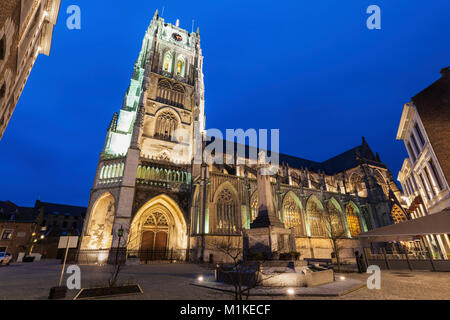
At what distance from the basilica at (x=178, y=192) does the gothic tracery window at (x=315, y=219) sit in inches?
5.3

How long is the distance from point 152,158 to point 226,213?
34.6ft

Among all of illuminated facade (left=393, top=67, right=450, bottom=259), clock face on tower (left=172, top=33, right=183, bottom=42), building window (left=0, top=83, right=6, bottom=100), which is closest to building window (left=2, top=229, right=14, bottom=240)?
building window (left=0, top=83, right=6, bottom=100)

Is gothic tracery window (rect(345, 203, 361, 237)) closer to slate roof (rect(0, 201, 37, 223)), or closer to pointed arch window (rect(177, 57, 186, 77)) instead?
pointed arch window (rect(177, 57, 186, 77))

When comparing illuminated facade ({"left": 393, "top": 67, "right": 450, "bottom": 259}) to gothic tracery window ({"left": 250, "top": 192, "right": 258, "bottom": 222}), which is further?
gothic tracery window ({"left": 250, "top": 192, "right": 258, "bottom": 222})

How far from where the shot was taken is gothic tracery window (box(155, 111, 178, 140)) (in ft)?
85.2

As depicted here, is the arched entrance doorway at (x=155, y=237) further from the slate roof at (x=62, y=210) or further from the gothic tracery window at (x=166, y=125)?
the slate roof at (x=62, y=210)

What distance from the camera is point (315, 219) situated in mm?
28109

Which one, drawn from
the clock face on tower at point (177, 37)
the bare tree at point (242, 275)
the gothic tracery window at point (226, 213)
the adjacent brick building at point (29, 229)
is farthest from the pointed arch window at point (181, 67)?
the adjacent brick building at point (29, 229)

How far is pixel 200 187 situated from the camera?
68.3ft

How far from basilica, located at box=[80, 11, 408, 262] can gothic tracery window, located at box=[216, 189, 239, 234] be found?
11cm

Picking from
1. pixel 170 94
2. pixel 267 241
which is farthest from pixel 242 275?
pixel 170 94

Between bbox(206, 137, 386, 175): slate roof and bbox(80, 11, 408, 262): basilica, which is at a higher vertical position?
bbox(206, 137, 386, 175): slate roof
